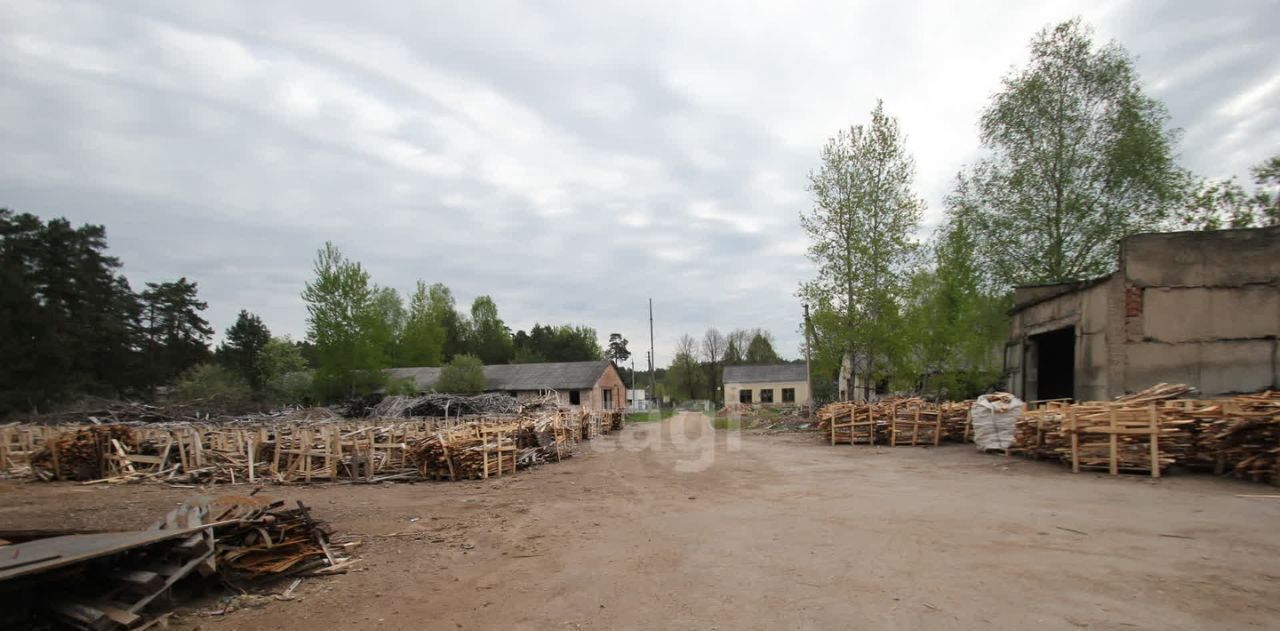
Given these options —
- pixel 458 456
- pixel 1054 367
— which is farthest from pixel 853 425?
pixel 458 456

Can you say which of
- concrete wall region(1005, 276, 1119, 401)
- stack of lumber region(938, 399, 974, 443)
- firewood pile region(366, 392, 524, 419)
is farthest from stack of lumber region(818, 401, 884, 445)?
firewood pile region(366, 392, 524, 419)

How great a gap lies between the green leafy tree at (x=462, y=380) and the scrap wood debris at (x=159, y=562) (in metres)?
35.8

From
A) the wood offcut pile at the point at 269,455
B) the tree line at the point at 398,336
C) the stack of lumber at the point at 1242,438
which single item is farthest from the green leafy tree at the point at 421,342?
the stack of lumber at the point at 1242,438

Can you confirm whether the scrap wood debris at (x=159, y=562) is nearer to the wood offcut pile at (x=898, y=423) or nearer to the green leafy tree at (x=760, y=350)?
the wood offcut pile at (x=898, y=423)

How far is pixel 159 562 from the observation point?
6016 mm

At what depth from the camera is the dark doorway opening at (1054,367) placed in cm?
2172

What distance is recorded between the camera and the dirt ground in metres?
5.49

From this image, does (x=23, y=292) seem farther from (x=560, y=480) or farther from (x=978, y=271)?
(x=978, y=271)

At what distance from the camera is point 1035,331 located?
20.5 metres

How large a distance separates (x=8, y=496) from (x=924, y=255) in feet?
107

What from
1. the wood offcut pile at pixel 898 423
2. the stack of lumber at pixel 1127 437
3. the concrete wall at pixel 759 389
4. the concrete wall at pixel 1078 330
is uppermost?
the concrete wall at pixel 1078 330

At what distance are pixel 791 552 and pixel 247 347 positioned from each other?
78069mm

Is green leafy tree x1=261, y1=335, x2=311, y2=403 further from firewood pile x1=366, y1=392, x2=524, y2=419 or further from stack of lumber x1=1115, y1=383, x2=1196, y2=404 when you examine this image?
stack of lumber x1=1115, y1=383, x2=1196, y2=404

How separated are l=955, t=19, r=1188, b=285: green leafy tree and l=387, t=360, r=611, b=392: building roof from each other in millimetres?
32470
